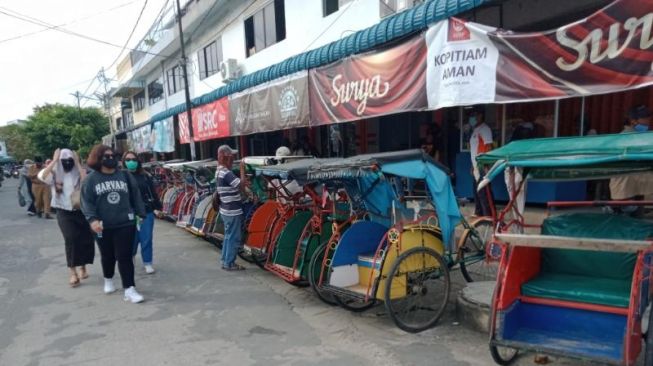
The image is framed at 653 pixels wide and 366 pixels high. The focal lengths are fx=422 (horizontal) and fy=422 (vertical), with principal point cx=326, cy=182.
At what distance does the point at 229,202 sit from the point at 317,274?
2.08 m

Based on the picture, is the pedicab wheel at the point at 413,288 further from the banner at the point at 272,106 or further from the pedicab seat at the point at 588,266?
the banner at the point at 272,106

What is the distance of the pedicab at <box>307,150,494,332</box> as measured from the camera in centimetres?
413

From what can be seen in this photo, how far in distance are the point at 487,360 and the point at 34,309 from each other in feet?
16.8

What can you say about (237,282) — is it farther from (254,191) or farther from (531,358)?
(531,358)

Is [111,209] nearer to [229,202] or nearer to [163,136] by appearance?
[229,202]

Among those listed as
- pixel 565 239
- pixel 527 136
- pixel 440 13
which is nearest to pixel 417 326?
pixel 565 239

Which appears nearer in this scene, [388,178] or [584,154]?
[584,154]

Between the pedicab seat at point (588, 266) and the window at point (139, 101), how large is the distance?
32.8 m

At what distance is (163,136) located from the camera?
20.0 m

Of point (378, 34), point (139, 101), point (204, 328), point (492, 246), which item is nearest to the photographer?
point (204, 328)

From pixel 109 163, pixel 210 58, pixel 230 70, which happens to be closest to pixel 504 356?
pixel 109 163

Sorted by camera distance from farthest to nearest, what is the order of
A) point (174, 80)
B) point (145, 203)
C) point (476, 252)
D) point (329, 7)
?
point (174, 80) < point (329, 7) < point (145, 203) < point (476, 252)

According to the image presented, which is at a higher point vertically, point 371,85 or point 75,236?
point 371,85

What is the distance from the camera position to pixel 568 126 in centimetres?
790
